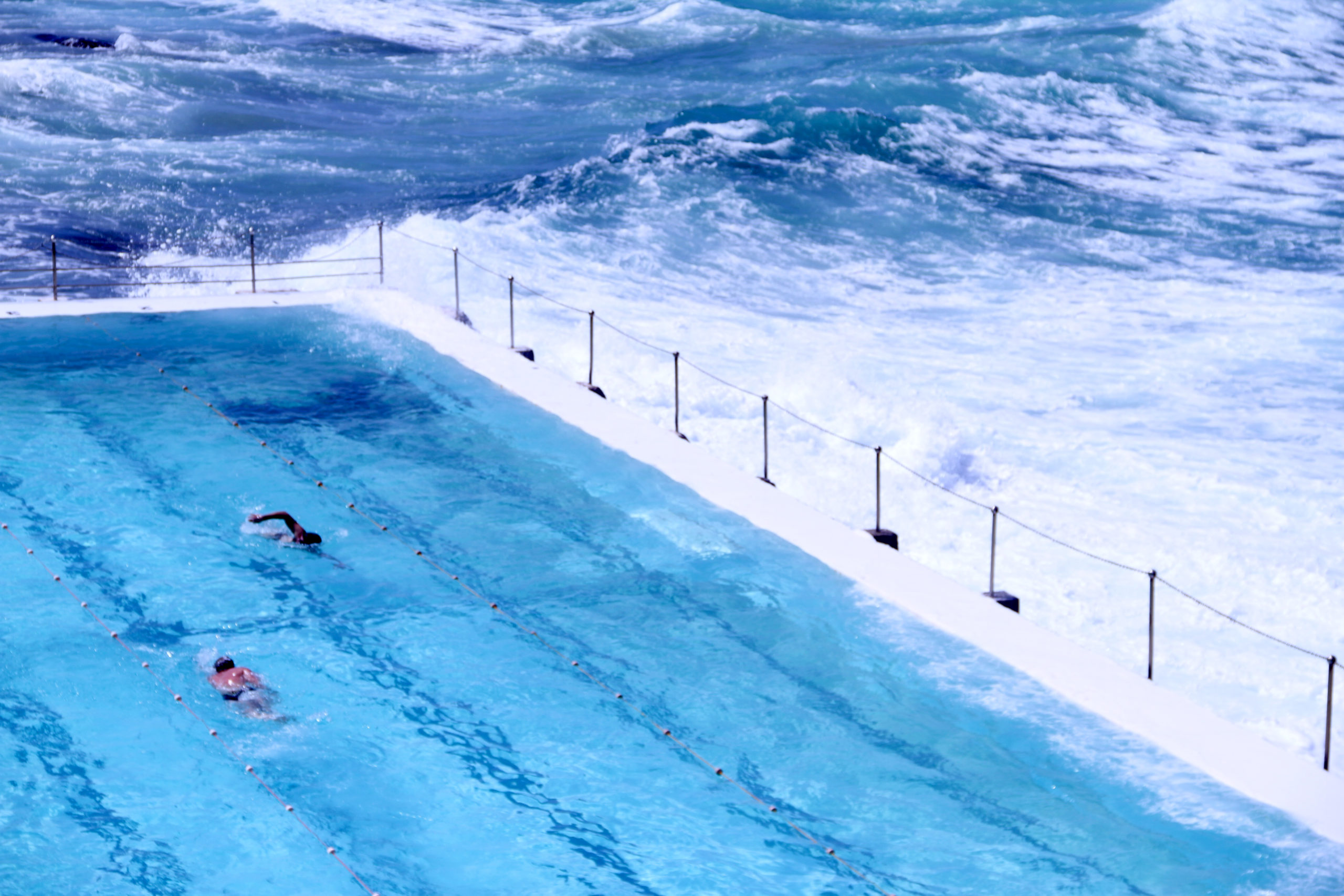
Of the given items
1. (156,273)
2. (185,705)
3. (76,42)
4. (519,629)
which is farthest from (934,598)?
(76,42)

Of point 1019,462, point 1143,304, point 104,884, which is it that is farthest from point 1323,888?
point 1143,304

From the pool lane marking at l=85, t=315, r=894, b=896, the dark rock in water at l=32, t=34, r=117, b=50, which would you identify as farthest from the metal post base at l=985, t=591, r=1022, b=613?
the dark rock in water at l=32, t=34, r=117, b=50

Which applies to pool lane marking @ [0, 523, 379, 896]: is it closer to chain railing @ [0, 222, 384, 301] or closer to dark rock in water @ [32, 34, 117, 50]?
chain railing @ [0, 222, 384, 301]

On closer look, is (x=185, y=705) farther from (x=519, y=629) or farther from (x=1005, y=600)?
(x=1005, y=600)

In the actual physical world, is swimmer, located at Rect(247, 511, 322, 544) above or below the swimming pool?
above

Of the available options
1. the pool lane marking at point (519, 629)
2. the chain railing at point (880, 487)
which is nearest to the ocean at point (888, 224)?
the chain railing at point (880, 487)

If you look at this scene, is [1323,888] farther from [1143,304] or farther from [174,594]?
[1143,304]

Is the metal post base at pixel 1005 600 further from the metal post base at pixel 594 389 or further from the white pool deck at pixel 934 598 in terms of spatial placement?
the metal post base at pixel 594 389
